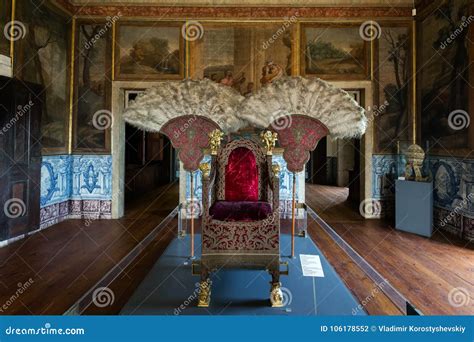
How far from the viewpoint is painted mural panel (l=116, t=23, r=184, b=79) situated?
6703mm

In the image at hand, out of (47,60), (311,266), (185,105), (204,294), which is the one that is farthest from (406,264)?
(47,60)

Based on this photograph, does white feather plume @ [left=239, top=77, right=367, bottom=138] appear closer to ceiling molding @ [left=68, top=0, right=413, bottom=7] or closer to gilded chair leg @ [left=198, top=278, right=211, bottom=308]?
gilded chair leg @ [left=198, top=278, right=211, bottom=308]

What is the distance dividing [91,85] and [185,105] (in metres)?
3.89

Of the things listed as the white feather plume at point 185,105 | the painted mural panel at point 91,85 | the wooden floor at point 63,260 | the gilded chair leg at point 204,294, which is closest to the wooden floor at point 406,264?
the gilded chair leg at point 204,294

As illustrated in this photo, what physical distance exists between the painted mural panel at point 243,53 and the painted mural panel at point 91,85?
2.01m

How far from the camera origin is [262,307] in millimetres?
2754

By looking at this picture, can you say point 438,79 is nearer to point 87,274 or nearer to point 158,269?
point 158,269

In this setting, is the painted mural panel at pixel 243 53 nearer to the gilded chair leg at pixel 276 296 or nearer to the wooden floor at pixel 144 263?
the wooden floor at pixel 144 263

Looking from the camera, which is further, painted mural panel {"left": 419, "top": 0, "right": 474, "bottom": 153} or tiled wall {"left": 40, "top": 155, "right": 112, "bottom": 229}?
tiled wall {"left": 40, "top": 155, "right": 112, "bottom": 229}

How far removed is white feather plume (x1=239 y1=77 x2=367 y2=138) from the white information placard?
5.51 feet

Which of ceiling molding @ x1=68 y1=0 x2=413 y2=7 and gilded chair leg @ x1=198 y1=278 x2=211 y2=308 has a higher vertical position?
ceiling molding @ x1=68 y1=0 x2=413 y2=7

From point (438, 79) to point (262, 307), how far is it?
5843mm

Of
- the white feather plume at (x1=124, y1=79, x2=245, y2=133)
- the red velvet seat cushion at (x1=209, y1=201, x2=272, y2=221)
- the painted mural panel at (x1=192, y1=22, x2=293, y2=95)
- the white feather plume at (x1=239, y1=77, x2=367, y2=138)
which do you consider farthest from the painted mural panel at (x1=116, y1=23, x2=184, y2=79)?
the red velvet seat cushion at (x1=209, y1=201, x2=272, y2=221)

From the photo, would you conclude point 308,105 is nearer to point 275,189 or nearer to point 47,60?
point 275,189
